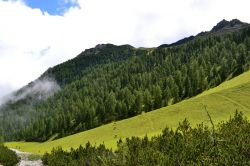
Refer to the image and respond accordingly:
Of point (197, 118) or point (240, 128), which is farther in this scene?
point (197, 118)

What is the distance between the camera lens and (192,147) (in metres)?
42.8

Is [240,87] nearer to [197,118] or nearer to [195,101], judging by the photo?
[195,101]

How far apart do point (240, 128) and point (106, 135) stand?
283ft

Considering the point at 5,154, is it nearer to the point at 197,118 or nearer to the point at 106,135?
the point at 106,135

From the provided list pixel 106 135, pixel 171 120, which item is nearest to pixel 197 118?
pixel 171 120

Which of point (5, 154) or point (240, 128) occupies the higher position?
point (240, 128)

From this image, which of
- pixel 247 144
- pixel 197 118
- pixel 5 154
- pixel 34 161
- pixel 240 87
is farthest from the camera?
pixel 240 87

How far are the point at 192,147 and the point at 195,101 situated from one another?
9405cm

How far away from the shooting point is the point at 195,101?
135625 millimetres

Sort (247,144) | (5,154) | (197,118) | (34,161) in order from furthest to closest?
(197,118) → (34,161) → (5,154) → (247,144)

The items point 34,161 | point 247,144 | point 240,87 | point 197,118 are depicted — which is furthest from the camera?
point 240,87

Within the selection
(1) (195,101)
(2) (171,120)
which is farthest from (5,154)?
(1) (195,101)

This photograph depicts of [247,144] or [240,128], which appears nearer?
[247,144]

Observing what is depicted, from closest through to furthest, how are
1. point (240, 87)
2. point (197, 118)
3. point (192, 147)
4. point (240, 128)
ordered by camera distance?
point (192, 147), point (240, 128), point (197, 118), point (240, 87)
